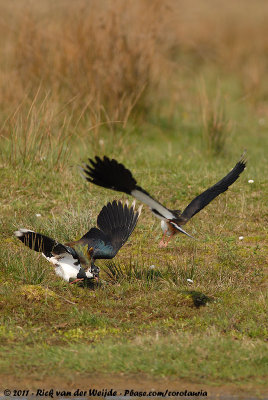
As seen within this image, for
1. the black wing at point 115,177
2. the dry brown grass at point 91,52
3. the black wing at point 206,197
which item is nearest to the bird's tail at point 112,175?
the black wing at point 115,177

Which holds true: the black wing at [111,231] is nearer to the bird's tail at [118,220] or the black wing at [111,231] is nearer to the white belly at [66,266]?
the bird's tail at [118,220]

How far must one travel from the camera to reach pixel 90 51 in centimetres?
891

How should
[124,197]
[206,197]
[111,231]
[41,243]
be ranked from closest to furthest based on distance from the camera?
[41,243] < [206,197] < [111,231] < [124,197]

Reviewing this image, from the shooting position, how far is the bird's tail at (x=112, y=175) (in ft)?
14.2

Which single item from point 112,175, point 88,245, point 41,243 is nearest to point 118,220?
point 88,245

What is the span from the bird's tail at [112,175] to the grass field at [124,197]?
0.93m

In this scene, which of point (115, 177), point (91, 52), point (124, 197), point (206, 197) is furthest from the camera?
point (91, 52)

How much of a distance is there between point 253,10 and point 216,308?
17.7 m

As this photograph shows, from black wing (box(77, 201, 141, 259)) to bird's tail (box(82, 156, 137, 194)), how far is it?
0.86m

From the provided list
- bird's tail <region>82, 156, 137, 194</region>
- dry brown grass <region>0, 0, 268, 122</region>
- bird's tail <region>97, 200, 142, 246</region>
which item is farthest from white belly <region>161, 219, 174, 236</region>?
dry brown grass <region>0, 0, 268, 122</region>

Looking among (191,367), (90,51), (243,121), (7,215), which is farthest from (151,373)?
(243,121)

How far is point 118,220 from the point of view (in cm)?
544

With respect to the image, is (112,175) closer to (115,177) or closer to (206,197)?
(115,177)

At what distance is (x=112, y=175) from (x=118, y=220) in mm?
1097
